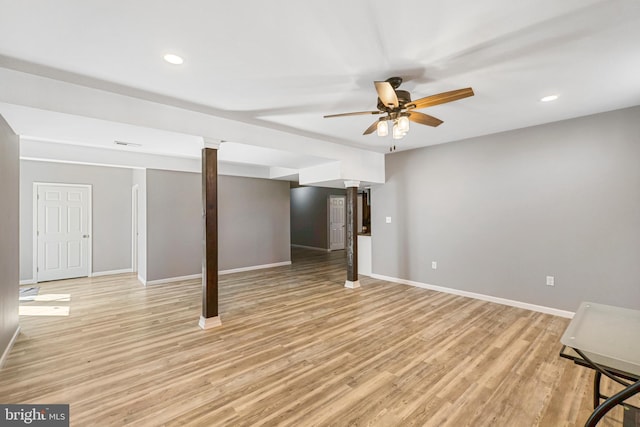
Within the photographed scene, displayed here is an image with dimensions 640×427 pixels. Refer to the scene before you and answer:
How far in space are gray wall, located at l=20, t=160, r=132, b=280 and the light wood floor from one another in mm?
2195

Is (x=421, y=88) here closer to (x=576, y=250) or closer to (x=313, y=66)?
(x=313, y=66)

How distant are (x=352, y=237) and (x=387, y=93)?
11.1 feet

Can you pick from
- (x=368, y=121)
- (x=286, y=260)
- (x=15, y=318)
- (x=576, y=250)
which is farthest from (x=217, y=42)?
(x=286, y=260)

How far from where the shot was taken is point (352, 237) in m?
5.31

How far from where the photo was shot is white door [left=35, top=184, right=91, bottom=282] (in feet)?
18.8

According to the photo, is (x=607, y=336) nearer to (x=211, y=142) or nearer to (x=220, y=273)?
(x=211, y=142)

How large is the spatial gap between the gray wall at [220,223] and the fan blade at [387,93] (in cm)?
460

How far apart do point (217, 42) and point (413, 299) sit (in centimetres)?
419

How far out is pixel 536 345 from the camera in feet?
9.54

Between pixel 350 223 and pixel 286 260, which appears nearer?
pixel 350 223

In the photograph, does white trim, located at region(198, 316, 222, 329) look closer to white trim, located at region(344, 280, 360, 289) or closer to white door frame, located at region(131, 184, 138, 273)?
white trim, located at region(344, 280, 360, 289)

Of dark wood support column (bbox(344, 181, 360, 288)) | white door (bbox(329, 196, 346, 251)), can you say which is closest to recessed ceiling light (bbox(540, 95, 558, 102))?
dark wood support column (bbox(344, 181, 360, 288))

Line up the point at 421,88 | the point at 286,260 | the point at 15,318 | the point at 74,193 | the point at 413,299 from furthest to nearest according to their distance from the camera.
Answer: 1. the point at 286,260
2. the point at 74,193
3. the point at 413,299
4. the point at 15,318
5. the point at 421,88

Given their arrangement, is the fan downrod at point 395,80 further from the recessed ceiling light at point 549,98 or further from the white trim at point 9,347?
the white trim at point 9,347
